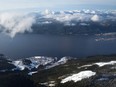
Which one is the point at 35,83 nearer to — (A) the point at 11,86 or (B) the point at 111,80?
(A) the point at 11,86

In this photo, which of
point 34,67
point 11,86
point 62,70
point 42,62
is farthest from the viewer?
point 42,62

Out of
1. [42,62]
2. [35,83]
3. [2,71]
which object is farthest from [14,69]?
[35,83]

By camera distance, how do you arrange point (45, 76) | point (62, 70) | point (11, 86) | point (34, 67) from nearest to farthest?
point (11, 86) < point (45, 76) < point (62, 70) < point (34, 67)

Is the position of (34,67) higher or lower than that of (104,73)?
lower

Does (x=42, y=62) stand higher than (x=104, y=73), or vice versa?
(x=104, y=73)

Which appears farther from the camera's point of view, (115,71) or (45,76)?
(45,76)

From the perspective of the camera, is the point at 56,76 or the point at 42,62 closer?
the point at 56,76

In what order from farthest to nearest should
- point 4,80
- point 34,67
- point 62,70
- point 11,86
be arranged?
point 34,67, point 62,70, point 4,80, point 11,86

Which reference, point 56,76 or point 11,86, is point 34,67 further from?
point 11,86

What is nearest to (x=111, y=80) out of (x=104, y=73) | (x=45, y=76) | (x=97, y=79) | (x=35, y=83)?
(x=97, y=79)
